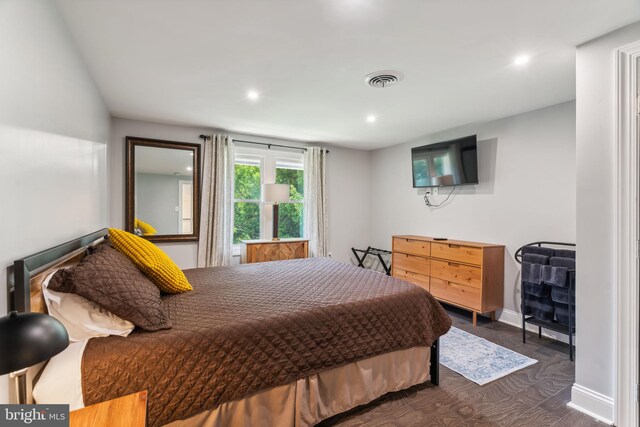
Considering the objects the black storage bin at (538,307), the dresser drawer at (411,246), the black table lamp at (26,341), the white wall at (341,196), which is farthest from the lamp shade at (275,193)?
the black table lamp at (26,341)

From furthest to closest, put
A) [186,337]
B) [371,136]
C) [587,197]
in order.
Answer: [371,136]
[587,197]
[186,337]

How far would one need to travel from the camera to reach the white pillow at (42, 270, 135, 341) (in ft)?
4.16

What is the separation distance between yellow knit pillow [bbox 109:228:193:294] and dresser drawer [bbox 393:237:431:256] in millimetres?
2895

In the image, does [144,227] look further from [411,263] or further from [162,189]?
[411,263]

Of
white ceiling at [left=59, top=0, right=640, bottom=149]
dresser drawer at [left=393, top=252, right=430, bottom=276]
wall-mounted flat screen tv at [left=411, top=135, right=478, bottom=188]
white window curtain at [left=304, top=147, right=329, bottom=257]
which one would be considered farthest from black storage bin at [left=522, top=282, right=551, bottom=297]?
white window curtain at [left=304, top=147, right=329, bottom=257]

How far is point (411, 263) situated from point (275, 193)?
2119mm

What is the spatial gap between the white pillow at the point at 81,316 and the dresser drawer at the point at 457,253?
3179 millimetres

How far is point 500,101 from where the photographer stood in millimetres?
2902

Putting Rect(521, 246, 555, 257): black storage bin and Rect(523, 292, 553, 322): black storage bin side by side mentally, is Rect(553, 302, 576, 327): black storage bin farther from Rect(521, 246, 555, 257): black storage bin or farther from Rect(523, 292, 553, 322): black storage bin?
Rect(521, 246, 555, 257): black storage bin

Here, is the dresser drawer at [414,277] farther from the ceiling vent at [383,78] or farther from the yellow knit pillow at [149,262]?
the yellow knit pillow at [149,262]

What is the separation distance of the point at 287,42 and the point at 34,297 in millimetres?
1873

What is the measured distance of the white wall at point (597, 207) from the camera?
1.75 m

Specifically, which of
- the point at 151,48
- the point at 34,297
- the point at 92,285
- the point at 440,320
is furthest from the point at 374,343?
the point at 151,48

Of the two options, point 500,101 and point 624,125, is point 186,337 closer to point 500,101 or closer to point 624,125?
point 624,125
